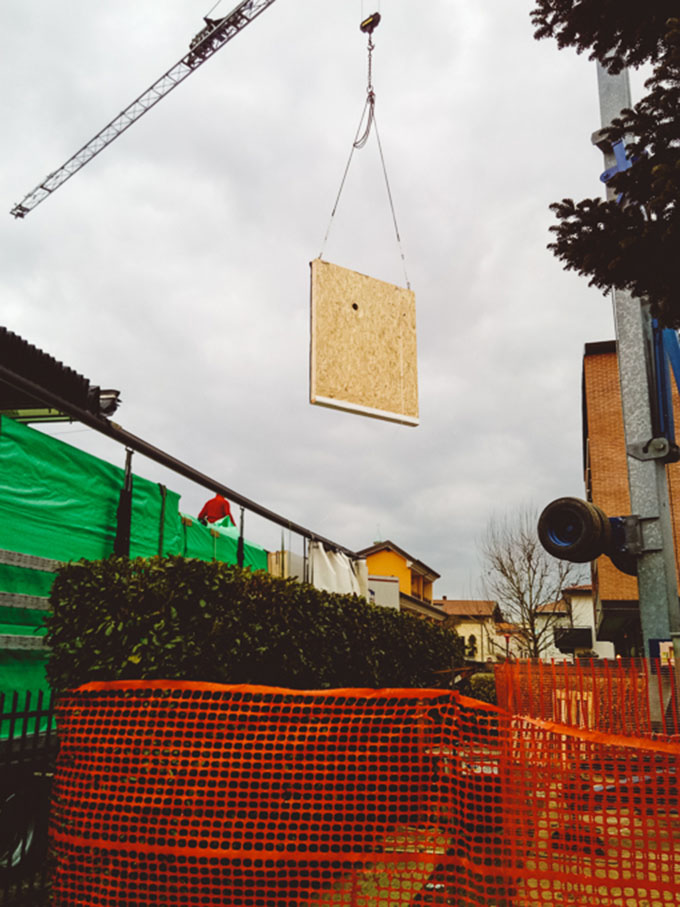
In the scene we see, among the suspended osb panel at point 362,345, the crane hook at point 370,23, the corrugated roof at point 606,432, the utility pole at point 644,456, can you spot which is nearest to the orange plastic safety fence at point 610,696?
the utility pole at point 644,456

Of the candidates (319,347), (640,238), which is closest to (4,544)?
(319,347)

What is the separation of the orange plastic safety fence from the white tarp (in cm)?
336

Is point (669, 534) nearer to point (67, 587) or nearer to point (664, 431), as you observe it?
point (664, 431)

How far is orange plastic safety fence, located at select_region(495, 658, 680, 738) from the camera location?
793 centimetres

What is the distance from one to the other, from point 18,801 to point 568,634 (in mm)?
37002

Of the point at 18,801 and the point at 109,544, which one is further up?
the point at 109,544

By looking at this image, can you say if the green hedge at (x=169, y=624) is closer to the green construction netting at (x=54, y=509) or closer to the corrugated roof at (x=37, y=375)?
the green construction netting at (x=54, y=509)

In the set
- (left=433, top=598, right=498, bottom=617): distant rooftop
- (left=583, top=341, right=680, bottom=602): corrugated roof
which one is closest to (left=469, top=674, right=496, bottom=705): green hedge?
(left=583, top=341, right=680, bottom=602): corrugated roof

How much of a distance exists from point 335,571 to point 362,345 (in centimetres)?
842

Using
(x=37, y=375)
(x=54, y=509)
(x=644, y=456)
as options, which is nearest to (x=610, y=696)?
(x=644, y=456)

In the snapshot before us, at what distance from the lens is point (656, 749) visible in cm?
345

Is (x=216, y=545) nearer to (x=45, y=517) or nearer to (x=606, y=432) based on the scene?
(x=45, y=517)

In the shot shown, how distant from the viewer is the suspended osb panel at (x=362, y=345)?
6289mm

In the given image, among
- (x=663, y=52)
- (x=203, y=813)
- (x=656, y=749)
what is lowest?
(x=203, y=813)
